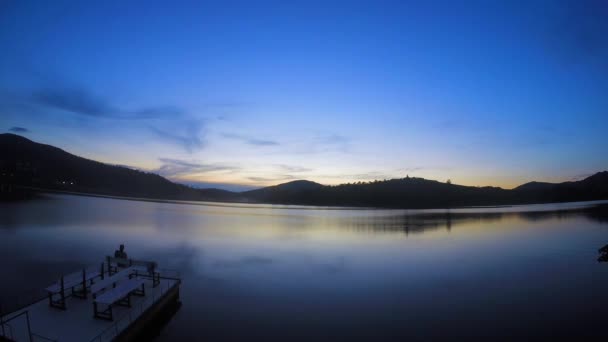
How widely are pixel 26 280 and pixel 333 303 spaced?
17685mm

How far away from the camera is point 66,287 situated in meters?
11.0

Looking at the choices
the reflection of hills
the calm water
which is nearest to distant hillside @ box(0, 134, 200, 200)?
the calm water

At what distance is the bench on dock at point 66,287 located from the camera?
422 inches

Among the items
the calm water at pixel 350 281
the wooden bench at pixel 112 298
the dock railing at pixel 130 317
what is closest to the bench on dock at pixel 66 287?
the wooden bench at pixel 112 298

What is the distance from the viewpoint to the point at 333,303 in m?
16.5

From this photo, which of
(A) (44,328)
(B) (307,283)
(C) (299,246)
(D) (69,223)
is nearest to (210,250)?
(C) (299,246)

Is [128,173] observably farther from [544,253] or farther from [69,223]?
[544,253]

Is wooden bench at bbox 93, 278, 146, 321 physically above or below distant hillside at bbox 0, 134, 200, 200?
below

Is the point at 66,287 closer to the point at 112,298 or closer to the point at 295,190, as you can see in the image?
the point at 112,298

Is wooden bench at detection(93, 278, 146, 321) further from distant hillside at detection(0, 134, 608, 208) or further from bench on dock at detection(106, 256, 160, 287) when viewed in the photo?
distant hillside at detection(0, 134, 608, 208)

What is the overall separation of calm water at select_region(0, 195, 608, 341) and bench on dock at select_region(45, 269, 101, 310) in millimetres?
3565

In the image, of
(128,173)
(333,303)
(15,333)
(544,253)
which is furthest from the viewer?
(128,173)

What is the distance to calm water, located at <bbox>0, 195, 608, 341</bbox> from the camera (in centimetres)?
1360

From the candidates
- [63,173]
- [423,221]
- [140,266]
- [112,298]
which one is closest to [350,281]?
[140,266]
